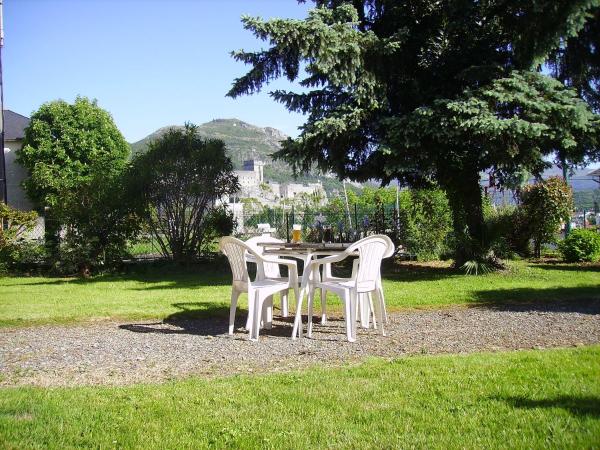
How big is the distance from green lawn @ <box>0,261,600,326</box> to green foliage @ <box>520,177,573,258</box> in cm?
218

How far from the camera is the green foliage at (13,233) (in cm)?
1458

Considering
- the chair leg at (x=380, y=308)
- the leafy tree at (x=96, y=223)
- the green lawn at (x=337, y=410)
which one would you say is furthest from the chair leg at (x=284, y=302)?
the leafy tree at (x=96, y=223)

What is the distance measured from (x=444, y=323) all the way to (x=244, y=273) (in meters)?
2.57

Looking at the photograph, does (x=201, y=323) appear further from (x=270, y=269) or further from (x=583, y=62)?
(x=583, y=62)

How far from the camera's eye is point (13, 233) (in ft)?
49.1

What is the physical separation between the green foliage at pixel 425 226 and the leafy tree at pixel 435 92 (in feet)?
5.24

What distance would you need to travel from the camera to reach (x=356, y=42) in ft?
36.2

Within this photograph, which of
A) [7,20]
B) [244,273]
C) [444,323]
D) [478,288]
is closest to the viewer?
[244,273]

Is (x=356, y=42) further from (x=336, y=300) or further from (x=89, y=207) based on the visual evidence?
(x=89, y=207)

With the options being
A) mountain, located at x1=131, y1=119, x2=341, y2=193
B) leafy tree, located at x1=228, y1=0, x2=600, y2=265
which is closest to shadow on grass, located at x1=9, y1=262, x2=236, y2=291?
leafy tree, located at x1=228, y1=0, x2=600, y2=265

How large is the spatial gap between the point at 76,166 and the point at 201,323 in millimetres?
26714

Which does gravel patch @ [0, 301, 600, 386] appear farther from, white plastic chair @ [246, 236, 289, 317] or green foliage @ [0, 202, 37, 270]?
green foliage @ [0, 202, 37, 270]

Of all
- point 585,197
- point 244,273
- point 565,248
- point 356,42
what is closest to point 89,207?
point 356,42

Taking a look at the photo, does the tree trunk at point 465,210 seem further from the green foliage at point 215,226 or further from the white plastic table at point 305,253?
the white plastic table at point 305,253
